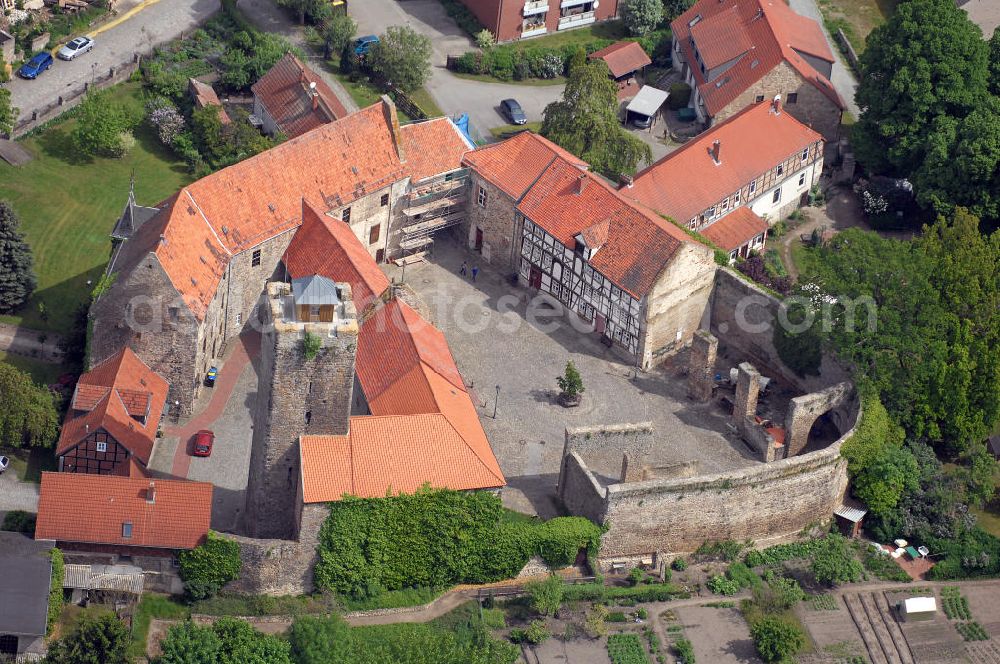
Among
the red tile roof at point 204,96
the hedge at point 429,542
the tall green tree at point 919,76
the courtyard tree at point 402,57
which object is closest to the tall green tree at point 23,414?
the hedge at point 429,542

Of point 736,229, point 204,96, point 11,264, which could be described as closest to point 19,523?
point 11,264

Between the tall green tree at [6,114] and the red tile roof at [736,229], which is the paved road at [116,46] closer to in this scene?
the tall green tree at [6,114]

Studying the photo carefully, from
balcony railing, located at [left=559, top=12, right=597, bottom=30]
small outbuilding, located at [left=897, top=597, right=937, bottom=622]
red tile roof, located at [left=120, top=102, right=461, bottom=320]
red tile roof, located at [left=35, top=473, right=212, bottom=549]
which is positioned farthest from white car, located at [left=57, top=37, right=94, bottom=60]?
small outbuilding, located at [left=897, top=597, right=937, bottom=622]

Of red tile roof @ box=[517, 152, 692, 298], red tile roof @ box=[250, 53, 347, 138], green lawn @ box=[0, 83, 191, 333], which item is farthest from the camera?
red tile roof @ box=[250, 53, 347, 138]

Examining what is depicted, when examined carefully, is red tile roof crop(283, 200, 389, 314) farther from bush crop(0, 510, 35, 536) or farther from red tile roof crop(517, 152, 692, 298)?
bush crop(0, 510, 35, 536)

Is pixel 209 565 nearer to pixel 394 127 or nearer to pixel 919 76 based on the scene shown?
pixel 394 127

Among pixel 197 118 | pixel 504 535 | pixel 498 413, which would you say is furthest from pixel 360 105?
pixel 504 535
